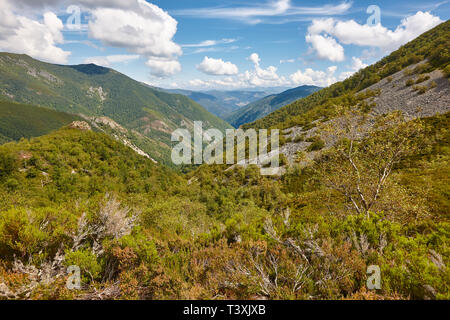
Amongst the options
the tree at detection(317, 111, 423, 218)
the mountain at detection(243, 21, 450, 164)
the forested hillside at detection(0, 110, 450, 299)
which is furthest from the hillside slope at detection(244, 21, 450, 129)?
the forested hillside at detection(0, 110, 450, 299)

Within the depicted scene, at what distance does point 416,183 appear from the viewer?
22.3 meters

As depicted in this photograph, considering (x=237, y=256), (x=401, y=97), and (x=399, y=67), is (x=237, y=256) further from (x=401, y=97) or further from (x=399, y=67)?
(x=399, y=67)

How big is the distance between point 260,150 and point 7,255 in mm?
60533

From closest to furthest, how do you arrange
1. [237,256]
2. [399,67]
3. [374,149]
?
[237,256]
[374,149]
[399,67]

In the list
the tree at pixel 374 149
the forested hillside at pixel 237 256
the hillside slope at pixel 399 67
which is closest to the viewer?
the forested hillside at pixel 237 256

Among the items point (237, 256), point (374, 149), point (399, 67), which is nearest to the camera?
point (237, 256)

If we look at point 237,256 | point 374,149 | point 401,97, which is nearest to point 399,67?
point 401,97

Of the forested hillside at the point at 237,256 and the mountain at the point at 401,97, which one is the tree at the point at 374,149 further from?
the mountain at the point at 401,97

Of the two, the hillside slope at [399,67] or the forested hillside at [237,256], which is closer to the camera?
the forested hillside at [237,256]

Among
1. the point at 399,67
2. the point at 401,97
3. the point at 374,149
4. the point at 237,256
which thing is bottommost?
the point at 237,256

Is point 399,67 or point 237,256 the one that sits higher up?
point 399,67

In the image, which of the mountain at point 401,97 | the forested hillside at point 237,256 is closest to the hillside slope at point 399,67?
the mountain at point 401,97
